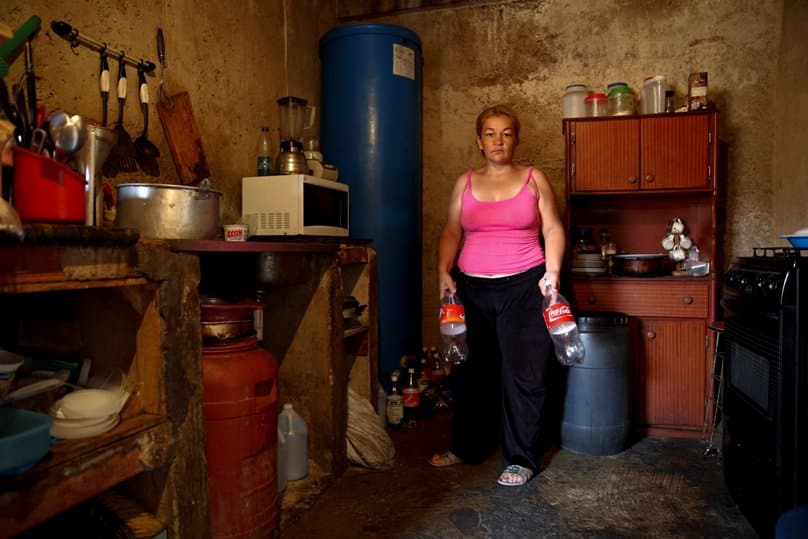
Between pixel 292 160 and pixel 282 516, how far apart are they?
1.61 m

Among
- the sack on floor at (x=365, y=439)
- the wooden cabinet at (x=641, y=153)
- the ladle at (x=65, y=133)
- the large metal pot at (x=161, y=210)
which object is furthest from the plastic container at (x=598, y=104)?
the ladle at (x=65, y=133)

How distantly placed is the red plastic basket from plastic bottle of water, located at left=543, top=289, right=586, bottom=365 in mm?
1727

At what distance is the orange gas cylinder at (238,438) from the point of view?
1.82 metres

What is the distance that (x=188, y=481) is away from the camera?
157cm

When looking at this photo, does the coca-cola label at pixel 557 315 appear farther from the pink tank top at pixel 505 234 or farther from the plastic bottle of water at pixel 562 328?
the pink tank top at pixel 505 234

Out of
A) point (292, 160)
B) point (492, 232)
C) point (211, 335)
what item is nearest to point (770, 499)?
→ point (492, 232)

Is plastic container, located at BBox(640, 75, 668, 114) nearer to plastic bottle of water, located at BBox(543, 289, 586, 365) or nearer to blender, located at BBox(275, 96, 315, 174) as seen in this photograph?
plastic bottle of water, located at BBox(543, 289, 586, 365)

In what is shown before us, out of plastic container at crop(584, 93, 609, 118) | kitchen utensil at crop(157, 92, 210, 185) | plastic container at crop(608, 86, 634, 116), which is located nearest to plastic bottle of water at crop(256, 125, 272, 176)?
kitchen utensil at crop(157, 92, 210, 185)

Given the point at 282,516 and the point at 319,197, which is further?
the point at 319,197

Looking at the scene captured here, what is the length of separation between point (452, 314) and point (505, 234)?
17.6 inches

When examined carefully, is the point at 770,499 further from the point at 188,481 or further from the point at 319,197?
the point at 319,197

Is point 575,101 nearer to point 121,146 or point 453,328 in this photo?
point 453,328

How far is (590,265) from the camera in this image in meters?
3.19

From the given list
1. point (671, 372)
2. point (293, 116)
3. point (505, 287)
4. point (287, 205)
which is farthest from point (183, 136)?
point (671, 372)
